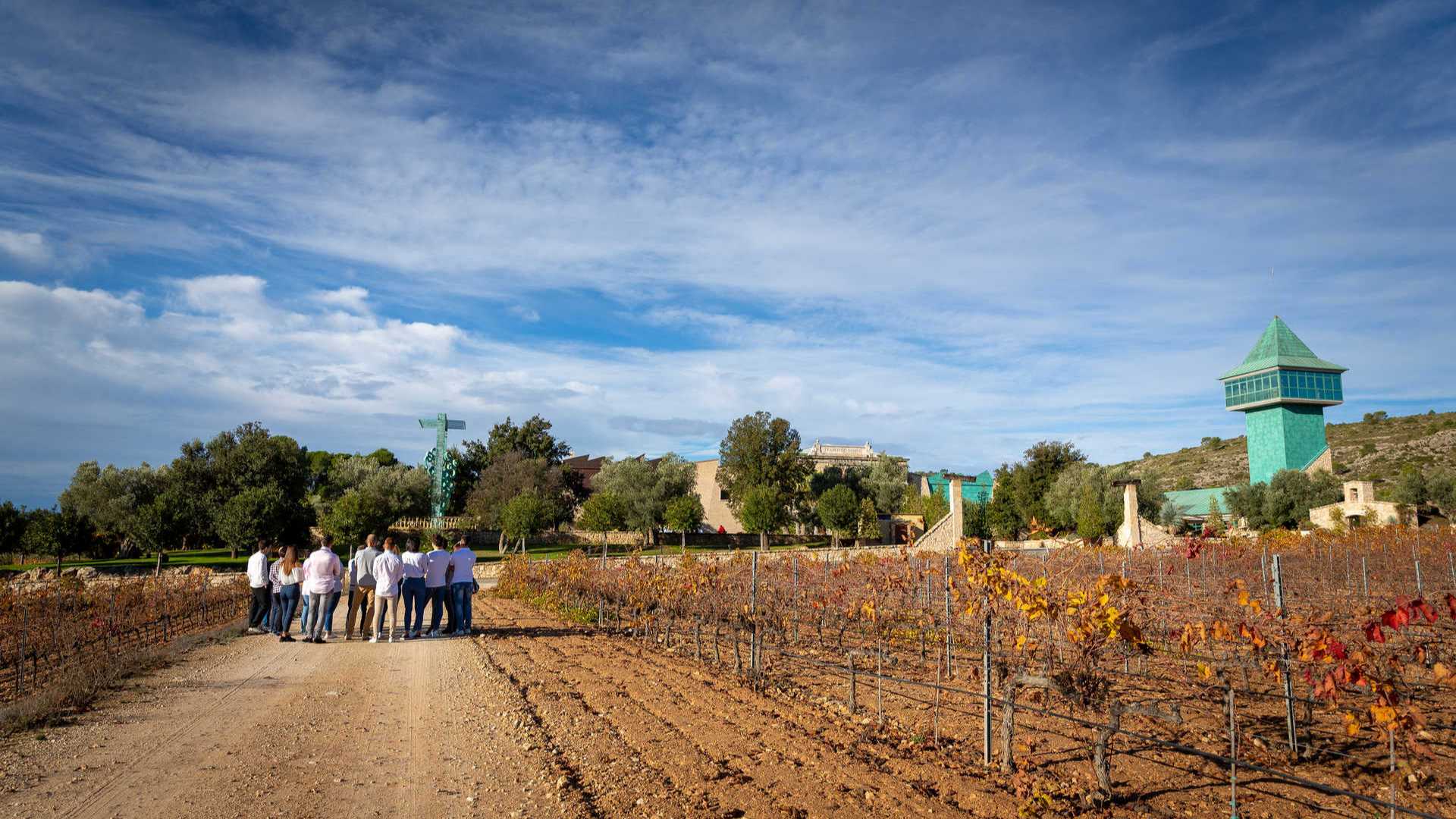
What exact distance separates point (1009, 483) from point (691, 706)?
1634 inches

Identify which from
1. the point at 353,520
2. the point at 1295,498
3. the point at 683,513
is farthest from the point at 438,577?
the point at 1295,498

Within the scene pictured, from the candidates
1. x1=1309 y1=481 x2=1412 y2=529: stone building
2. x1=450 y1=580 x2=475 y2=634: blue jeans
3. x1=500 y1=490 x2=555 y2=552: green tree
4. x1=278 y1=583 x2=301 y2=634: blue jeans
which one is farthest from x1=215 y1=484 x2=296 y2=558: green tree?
x1=1309 y1=481 x2=1412 y2=529: stone building

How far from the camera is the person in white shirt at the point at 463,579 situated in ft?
37.7

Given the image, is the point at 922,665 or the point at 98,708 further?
the point at 922,665

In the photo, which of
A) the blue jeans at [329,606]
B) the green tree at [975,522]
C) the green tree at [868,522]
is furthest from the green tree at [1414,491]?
the blue jeans at [329,606]

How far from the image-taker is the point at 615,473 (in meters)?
46.3

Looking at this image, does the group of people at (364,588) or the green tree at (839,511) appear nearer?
the group of people at (364,588)

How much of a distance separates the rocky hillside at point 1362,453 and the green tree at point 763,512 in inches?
1230

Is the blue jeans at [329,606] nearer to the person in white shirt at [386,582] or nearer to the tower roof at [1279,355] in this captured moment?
the person in white shirt at [386,582]

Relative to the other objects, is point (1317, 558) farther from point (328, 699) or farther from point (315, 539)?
point (315, 539)

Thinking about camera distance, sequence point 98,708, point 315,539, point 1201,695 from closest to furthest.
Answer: point 98,708
point 1201,695
point 315,539

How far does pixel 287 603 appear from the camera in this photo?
11.4 metres

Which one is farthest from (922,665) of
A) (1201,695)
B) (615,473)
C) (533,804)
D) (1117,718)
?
(615,473)

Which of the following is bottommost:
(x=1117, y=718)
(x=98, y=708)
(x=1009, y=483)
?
(x=98, y=708)
